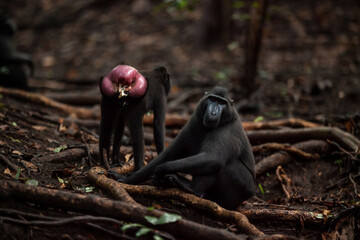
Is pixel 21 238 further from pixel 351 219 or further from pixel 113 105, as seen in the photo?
pixel 351 219

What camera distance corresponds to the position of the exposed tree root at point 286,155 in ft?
18.8

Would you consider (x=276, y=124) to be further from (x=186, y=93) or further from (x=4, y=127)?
(x=4, y=127)

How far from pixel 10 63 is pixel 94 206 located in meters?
6.18

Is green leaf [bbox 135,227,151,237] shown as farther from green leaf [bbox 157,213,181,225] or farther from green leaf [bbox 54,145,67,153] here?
green leaf [bbox 54,145,67,153]

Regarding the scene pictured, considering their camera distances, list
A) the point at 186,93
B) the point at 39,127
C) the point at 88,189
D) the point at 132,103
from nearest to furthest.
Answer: the point at 88,189 < the point at 132,103 < the point at 39,127 < the point at 186,93

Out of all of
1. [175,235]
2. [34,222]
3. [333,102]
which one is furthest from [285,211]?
[333,102]

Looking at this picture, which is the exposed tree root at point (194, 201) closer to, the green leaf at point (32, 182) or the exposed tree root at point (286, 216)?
the exposed tree root at point (286, 216)

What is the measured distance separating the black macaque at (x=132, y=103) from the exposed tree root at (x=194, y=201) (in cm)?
72

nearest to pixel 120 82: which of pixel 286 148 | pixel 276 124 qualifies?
pixel 286 148

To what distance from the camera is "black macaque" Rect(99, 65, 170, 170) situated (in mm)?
4277

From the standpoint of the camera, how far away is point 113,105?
15.1ft

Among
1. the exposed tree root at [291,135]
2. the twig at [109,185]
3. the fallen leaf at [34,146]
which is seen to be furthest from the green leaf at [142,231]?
the exposed tree root at [291,135]

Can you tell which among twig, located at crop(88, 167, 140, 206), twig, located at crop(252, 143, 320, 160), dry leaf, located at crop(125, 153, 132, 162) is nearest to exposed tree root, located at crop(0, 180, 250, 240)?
twig, located at crop(88, 167, 140, 206)

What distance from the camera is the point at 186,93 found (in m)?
9.72
